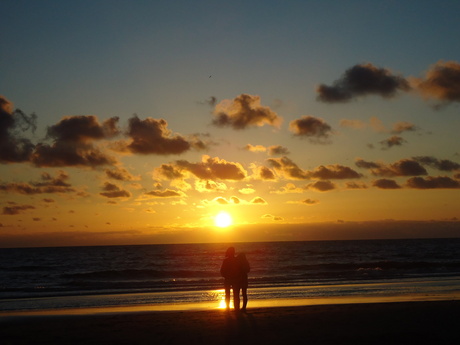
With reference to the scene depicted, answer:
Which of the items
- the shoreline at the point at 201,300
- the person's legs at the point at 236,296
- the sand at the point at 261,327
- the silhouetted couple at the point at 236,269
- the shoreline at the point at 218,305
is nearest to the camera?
the sand at the point at 261,327

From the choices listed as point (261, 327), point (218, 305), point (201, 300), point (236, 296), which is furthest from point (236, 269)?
point (201, 300)

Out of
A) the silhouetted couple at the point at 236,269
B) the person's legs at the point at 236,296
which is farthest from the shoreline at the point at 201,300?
the silhouetted couple at the point at 236,269

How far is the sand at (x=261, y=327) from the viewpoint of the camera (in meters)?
12.9

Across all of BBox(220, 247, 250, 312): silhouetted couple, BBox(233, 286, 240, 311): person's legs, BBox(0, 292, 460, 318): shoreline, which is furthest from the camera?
BBox(0, 292, 460, 318): shoreline

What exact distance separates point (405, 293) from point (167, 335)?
15795mm

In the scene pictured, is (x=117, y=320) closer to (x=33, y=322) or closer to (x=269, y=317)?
(x=33, y=322)

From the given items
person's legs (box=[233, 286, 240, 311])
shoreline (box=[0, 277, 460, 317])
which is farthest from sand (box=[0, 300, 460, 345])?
shoreline (box=[0, 277, 460, 317])

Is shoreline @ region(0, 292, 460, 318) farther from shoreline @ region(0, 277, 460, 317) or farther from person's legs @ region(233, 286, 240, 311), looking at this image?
person's legs @ region(233, 286, 240, 311)

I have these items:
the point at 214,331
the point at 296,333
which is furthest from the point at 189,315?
the point at 296,333

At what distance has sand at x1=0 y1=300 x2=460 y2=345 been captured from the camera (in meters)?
12.9

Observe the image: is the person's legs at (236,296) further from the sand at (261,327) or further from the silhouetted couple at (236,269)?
the sand at (261,327)

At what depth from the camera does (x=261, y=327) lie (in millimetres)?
14438

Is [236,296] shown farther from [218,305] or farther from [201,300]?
[201,300]

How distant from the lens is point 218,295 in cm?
2673
